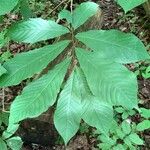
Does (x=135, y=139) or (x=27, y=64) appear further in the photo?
(x=135, y=139)

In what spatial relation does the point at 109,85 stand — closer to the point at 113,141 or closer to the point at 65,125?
the point at 65,125

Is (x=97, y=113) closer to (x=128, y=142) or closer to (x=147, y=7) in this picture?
(x=128, y=142)

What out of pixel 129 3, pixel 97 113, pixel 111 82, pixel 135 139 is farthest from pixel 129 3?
pixel 135 139

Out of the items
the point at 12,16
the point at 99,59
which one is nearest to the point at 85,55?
the point at 99,59

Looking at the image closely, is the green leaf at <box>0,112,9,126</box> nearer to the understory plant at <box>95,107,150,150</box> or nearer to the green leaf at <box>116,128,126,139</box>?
the understory plant at <box>95,107,150,150</box>

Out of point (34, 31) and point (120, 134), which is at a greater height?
point (34, 31)

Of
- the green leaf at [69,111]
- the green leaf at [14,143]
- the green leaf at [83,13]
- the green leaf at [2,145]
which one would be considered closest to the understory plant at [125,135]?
the green leaf at [14,143]

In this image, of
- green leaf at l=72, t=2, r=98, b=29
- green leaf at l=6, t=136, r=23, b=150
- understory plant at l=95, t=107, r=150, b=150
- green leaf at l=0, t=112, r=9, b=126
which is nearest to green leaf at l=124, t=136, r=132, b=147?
understory plant at l=95, t=107, r=150, b=150
